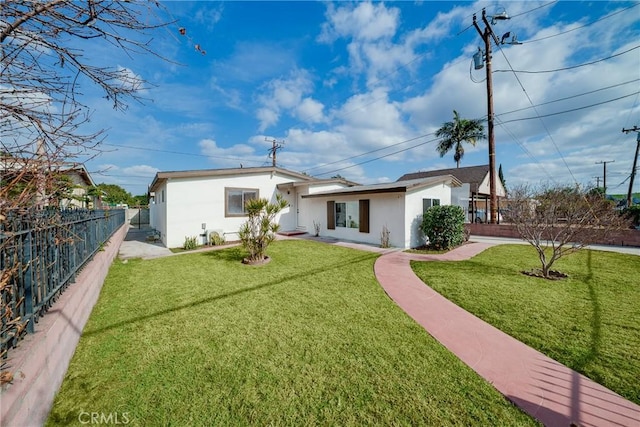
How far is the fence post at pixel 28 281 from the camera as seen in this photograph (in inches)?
92.7

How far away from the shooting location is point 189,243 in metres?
11.2

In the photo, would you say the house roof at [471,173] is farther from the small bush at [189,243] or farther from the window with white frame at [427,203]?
the small bush at [189,243]

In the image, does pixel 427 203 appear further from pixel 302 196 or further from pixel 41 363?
pixel 41 363

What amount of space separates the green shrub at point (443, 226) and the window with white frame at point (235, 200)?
9023 millimetres

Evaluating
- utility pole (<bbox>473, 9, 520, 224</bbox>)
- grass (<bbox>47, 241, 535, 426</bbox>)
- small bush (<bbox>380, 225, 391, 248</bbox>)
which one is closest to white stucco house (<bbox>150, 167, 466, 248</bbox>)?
small bush (<bbox>380, 225, 391, 248</bbox>)

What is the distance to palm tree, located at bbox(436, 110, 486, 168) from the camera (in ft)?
88.1

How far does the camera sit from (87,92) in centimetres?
271

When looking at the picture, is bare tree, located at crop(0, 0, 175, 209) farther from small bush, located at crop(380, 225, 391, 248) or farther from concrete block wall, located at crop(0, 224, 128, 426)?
small bush, located at crop(380, 225, 391, 248)

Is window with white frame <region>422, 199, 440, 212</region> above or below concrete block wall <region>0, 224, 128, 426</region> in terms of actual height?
above

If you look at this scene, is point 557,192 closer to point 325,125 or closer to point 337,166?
point 325,125

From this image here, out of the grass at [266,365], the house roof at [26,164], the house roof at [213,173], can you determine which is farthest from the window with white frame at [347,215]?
the house roof at [26,164]

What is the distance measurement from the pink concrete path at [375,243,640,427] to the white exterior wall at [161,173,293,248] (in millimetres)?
9966

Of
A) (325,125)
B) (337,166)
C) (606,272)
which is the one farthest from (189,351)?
(337,166)

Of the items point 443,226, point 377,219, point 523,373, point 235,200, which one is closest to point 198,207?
point 235,200
